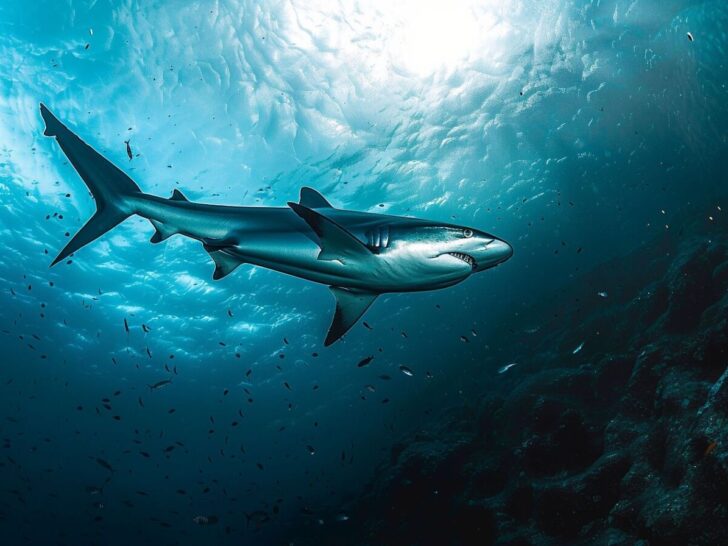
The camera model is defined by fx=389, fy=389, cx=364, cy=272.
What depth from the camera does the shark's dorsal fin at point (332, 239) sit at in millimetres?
2691

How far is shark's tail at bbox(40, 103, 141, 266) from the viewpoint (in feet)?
13.4

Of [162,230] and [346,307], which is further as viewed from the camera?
[162,230]

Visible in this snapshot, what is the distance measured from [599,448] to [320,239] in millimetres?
11633

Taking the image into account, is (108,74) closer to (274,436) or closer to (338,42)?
(338,42)

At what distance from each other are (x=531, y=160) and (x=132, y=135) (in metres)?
19.4

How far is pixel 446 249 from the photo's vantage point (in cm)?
274

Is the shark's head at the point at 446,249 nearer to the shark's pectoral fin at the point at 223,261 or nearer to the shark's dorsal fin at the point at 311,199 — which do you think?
the shark's dorsal fin at the point at 311,199

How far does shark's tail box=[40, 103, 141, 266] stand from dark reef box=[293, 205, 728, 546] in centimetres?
859

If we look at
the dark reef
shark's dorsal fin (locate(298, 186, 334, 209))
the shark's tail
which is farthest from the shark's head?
the dark reef

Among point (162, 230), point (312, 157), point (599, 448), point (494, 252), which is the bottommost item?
point (599, 448)

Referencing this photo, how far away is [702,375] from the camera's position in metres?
9.11

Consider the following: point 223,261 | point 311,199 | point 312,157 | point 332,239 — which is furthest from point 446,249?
point 312,157

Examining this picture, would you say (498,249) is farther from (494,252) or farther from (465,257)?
(465,257)

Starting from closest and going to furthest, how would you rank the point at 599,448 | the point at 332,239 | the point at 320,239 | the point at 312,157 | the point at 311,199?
the point at 332,239 → the point at 320,239 → the point at 311,199 → the point at 599,448 → the point at 312,157
